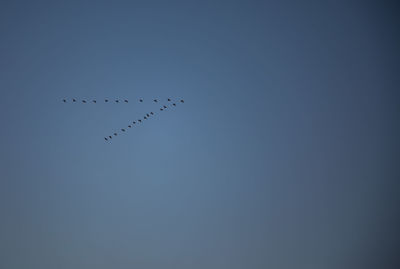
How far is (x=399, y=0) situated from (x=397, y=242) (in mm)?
8056

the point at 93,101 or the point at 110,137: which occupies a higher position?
the point at 93,101

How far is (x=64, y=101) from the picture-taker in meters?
8.38

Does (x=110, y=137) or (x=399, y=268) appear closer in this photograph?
(x=110, y=137)

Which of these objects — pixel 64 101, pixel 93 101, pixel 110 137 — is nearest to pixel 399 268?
pixel 110 137

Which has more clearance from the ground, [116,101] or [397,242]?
[116,101]

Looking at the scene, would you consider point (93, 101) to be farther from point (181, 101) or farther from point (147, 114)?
point (181, 101)

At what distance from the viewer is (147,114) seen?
8.72 metres

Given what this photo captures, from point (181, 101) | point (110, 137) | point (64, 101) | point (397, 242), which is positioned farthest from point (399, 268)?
point (64, 101)

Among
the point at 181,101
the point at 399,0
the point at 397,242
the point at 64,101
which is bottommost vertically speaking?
the point at 397,242

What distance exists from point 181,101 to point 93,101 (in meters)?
2.57

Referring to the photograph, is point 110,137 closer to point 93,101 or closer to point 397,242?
point 93,101

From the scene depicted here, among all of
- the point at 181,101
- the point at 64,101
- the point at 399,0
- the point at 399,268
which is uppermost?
the point at 399,0

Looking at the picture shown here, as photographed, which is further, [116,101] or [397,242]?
[397,242]

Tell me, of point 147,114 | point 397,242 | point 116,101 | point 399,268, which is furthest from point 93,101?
point 399,268
